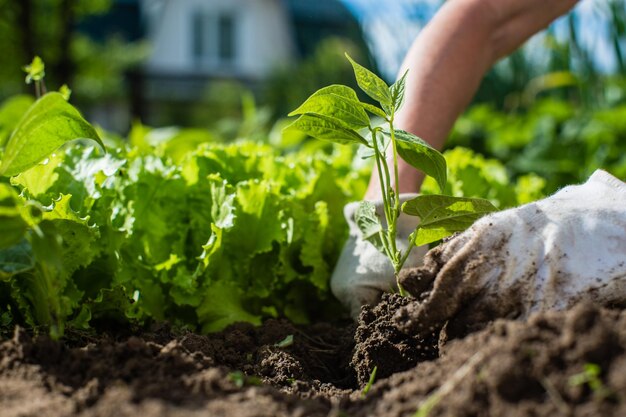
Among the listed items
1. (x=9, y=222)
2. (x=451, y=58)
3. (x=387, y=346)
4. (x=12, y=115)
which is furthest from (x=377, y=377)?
(x=12, y=115)

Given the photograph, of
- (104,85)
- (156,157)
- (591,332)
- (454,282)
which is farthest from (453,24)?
(104,85)

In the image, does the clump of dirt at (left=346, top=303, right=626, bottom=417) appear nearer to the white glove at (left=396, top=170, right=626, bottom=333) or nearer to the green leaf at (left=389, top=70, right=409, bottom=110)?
the white glove at (left=396, top=170, right=626, bottom=333)

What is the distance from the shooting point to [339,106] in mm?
1699

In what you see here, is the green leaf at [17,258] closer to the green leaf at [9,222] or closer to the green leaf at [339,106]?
the green leaf at [9,222]

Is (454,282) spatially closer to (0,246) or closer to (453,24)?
(0,246)

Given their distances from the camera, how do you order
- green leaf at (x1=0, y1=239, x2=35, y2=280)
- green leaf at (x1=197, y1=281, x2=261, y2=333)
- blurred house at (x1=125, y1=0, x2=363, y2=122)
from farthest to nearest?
blurred house at (x1=125, y1=0, x2=363, y2=122) → green leaf at (x1=197, y1=281, x2=261, y2=333) → green leaf at (x1=0, y1=239, x2=35, y2=280)

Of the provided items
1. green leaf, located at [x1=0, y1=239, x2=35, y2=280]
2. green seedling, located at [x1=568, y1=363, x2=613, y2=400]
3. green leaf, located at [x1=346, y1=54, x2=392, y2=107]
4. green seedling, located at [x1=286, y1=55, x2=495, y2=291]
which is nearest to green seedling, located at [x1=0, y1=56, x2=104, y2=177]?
green leaf, located at [x1=0, y1=239, x2=35, y2=280]

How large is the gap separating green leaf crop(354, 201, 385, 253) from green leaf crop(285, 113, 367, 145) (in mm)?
185

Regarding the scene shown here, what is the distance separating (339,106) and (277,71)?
12.1 metres

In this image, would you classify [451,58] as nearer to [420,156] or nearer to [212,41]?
[420,156]

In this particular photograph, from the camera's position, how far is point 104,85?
1744 cm

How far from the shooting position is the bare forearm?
7.82 ft

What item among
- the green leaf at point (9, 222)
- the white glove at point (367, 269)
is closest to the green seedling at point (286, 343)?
the white glove at point (367, 269)

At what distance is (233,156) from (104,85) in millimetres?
15756
